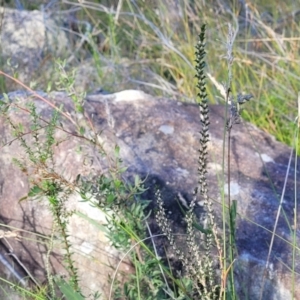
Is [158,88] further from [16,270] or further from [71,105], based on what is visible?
[16,270]

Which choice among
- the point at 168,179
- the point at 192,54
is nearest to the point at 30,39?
the point at 192,54

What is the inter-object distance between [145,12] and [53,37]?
2.17 ft

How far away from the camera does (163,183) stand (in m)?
2.15

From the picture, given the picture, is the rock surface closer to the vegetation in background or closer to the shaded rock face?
the vegetation in background

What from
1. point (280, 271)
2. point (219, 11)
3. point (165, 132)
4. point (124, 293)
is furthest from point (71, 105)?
point (219, 11)

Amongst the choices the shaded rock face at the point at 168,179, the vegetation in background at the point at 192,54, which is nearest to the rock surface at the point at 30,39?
the vegetation in background at the point at 192,54

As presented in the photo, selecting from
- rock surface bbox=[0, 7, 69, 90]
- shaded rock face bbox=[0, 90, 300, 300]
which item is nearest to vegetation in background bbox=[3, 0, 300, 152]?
rock surface bbox=[0, 7, 69, 90]

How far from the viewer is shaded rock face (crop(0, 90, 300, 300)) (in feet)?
6.39

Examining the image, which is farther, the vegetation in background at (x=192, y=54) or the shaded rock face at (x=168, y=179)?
the vegetation in background at (x=192, y=54)

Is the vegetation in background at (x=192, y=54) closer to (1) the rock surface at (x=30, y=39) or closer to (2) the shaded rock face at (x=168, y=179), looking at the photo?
(1) the rock surface at (x=30, y=39)

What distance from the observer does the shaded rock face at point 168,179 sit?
1.95 m

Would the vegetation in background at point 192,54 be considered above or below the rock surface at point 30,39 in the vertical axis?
below

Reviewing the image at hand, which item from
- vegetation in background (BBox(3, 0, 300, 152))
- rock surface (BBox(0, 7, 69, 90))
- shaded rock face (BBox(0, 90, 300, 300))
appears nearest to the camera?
shaded rock face (BBox(0, 90, 300, 300))

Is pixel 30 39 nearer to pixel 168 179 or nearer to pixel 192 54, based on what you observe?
pixel 192 54
